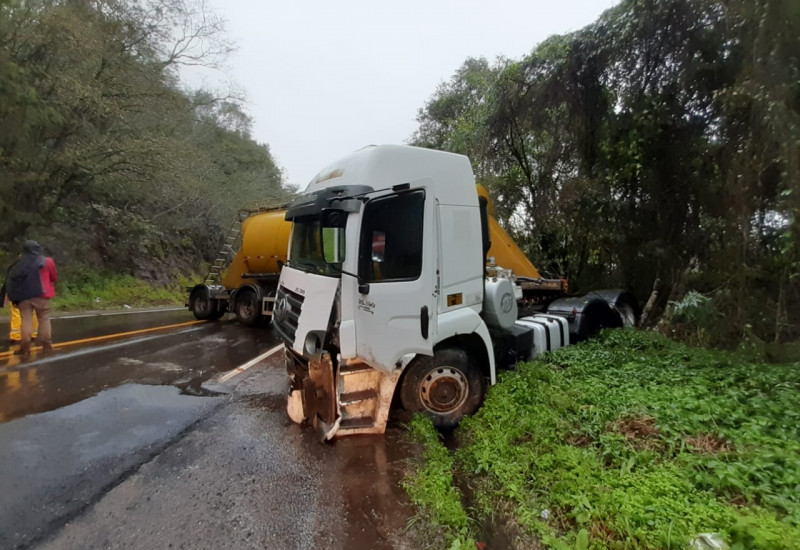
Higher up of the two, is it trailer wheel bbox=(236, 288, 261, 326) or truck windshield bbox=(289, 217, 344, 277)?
truck windshield bbox=(289, 217, 344, 277)

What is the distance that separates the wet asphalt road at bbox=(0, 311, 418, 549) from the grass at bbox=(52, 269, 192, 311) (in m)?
9.32

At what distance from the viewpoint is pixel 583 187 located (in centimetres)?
927

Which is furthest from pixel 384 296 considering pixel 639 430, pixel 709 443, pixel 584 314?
pixel 584 314

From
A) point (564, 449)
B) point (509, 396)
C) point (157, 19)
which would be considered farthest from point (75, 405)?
point (157, 19)

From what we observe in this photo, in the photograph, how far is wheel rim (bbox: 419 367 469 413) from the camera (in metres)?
4.29

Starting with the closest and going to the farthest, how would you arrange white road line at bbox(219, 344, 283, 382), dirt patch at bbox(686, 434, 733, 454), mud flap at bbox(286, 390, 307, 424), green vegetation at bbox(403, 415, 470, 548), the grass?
green vegetation at bbox(403, 415, 470, 548) < dirt patch at bbox(686, 434, 733, 454) < mud flap at bbox(286, 390, 307, 424) < white road line at bbox(219, 344, 283, 382) < the grass

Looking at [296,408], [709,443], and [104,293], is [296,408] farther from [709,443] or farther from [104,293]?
[104,293]

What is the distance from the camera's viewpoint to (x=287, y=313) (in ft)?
14.9

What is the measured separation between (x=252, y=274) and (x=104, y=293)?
8.25m

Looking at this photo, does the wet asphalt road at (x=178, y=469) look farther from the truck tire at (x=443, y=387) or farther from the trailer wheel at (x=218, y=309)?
the trailer wheel at (x=218, y=309)

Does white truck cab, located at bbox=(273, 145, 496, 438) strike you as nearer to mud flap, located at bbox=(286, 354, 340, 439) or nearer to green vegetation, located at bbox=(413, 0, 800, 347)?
mud flap, located at bbox=(286, 354, 340, 439)

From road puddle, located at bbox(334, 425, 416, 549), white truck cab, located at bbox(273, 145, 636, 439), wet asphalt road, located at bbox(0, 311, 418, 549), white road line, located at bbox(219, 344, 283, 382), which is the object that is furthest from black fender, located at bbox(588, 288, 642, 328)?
white road line, located at bbox(219, 344, 283, 382)

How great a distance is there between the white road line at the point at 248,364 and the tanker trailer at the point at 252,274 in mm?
2309

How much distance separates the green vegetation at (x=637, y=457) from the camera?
2.38 m
